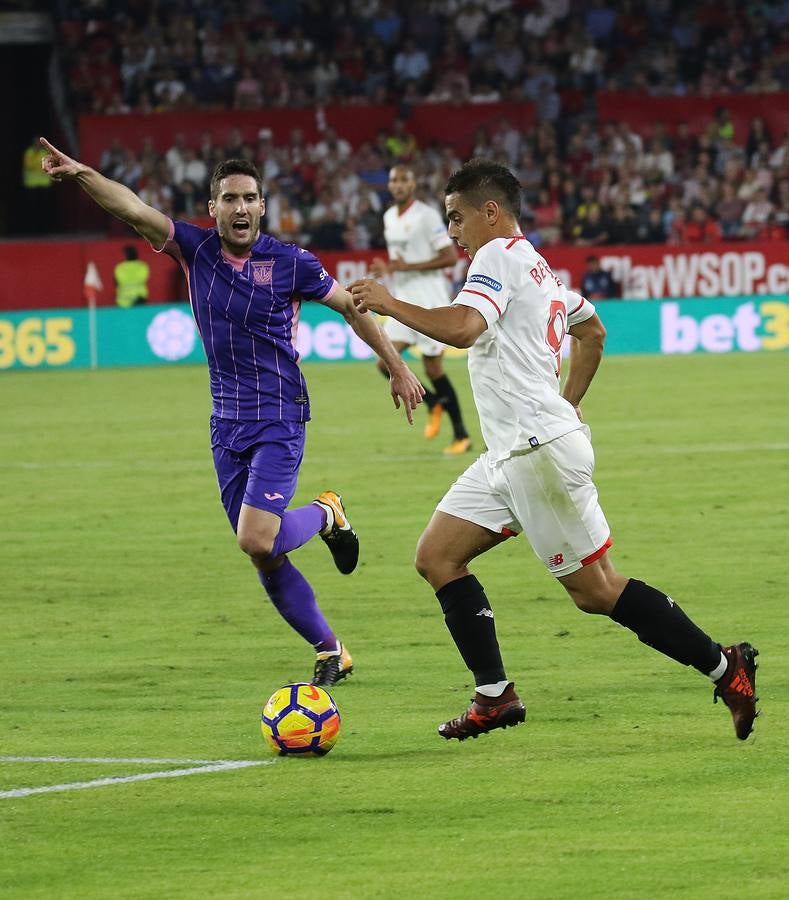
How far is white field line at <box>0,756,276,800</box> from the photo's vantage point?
5734 millimetres

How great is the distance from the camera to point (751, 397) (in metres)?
20.5

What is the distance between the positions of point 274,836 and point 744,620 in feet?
12.6

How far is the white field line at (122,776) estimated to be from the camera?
5.73 meters

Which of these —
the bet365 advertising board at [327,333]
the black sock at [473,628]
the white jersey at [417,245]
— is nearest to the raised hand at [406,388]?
the black sock at [473,628]

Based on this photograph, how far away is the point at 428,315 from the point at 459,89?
29.9 metres

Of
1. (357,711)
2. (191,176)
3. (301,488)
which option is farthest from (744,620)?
(191,176)

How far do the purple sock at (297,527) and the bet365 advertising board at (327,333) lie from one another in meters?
20.3

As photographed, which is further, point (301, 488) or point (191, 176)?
point (191, 176)

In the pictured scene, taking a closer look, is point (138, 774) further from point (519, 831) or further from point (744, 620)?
point (744, 620)

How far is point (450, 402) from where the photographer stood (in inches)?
642

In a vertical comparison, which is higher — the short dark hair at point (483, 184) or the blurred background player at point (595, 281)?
the short dark hair at point (483, 184)

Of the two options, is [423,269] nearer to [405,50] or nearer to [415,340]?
[415,340]

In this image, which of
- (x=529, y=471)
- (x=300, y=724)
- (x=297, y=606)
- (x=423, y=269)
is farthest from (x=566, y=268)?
(x=300, y=724)

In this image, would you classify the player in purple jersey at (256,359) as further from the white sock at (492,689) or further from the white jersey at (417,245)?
the white jersey at (417,245)
